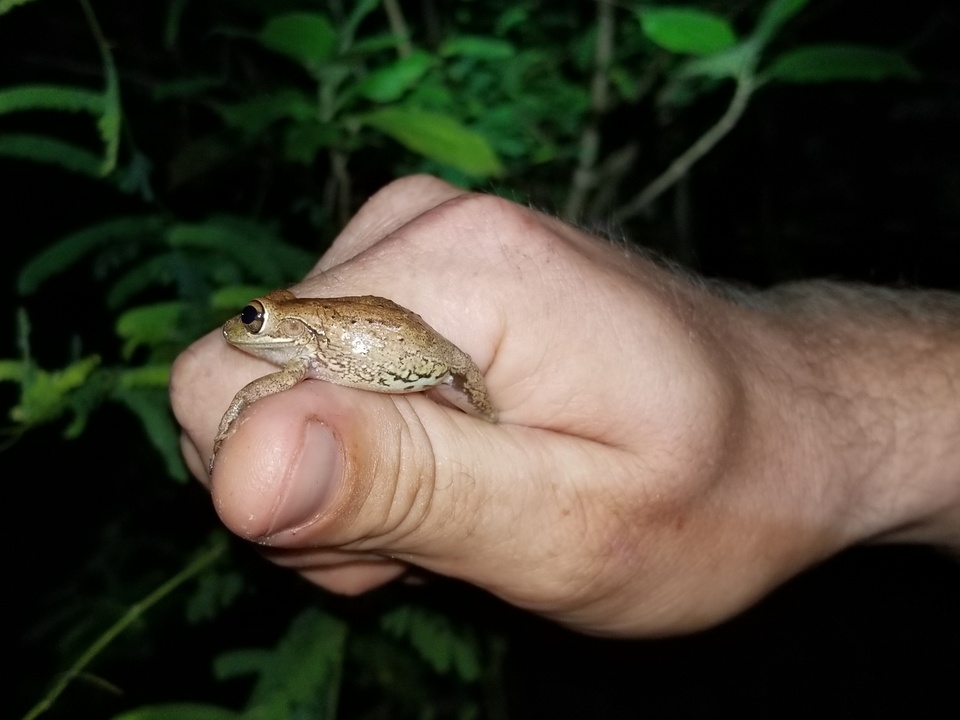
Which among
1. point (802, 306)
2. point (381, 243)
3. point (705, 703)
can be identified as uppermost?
point (381, 243)

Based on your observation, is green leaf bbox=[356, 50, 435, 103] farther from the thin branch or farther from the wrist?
the wrist

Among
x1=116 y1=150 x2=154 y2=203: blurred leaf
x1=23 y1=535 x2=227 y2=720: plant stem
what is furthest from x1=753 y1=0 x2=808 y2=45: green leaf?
x1=23 y1=535 x2=227 y2=720: plant stem

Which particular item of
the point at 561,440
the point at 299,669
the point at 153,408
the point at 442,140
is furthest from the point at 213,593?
the point at 442,140

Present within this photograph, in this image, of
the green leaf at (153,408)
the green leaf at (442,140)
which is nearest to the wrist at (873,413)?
the green leaf at (442,140)

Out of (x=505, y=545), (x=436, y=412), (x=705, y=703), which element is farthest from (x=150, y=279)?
(x=705, y=703)

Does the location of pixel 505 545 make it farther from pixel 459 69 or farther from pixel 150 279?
pixel 459 69

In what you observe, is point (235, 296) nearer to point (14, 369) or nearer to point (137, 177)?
point (137, 177)

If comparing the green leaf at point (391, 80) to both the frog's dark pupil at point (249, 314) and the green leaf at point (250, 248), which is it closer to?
the green leaf at point (250, 248)
